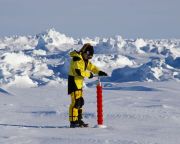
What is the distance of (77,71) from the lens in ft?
24.8

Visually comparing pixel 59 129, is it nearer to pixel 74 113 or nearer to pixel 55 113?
pixel 74 113

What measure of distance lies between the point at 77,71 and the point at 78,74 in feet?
0.15

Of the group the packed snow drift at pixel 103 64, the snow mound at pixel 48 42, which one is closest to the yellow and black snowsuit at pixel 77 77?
the packed snow drift at pixel 103 64

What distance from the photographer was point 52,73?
103438 millimetres

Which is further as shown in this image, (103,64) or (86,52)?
(103,64)

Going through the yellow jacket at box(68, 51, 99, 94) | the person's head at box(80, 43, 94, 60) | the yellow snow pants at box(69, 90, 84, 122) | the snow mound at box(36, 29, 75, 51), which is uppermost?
the snow mound at box(36, 29, 75, 51)

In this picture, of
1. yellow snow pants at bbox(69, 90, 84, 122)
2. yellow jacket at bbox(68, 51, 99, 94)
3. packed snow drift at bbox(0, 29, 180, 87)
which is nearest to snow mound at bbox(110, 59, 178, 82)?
packed snow drift at bbox(0, 29, 180, 87)

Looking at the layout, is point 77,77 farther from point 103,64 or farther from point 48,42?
point 48,42

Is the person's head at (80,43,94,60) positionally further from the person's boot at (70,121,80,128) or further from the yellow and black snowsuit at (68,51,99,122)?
the person's boot at (70,121,80,128)

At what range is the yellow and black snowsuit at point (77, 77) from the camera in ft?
24.8

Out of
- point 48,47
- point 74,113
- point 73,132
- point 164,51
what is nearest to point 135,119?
point 74,113

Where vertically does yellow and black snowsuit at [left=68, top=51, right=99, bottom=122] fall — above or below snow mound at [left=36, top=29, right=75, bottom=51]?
below

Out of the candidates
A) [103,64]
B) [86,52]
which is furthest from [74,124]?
[103,64]

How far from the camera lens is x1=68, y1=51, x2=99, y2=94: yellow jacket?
24.8 ft
